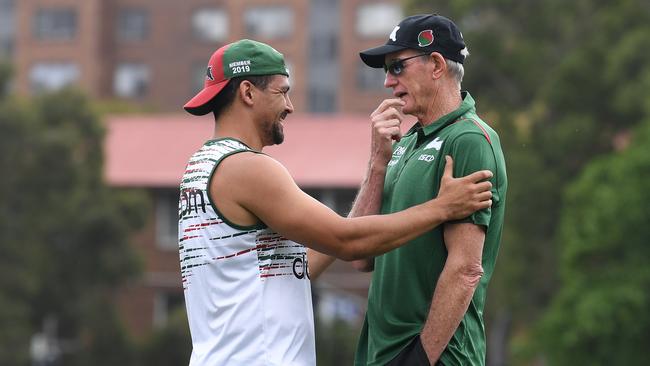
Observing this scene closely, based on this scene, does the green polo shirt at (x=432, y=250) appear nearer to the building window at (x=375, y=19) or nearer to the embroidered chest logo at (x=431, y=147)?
the embroidered chest logo at (x=431, y=147)

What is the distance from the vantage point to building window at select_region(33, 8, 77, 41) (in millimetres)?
87312

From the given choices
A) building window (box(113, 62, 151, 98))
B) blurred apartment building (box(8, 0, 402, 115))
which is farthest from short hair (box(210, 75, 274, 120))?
building window (box(113, 62, 151, 98))

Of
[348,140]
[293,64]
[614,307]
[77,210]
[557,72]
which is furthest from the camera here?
[293,64]

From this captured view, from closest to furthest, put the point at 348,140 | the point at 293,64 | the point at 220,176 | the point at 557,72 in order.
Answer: the point at 220,176 → the point at 557,72 → the point at 348,140 → the point at 293,64

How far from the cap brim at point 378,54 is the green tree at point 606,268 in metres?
27.5

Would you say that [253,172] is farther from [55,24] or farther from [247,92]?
[55,24]

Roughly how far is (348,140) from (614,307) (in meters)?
26.7

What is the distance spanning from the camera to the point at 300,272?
6297 millimetres

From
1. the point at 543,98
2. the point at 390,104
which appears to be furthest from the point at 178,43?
the point at 390,104

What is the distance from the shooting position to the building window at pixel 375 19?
3201 inches

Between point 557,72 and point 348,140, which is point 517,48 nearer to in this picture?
point 557,72

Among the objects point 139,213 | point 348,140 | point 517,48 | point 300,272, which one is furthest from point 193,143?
point 300,272

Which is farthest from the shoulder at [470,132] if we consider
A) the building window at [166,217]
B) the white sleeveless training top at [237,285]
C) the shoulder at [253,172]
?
the building window at [166,217]

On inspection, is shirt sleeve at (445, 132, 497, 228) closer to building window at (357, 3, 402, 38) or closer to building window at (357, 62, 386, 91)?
building window at (357, 62, 386, 91)
